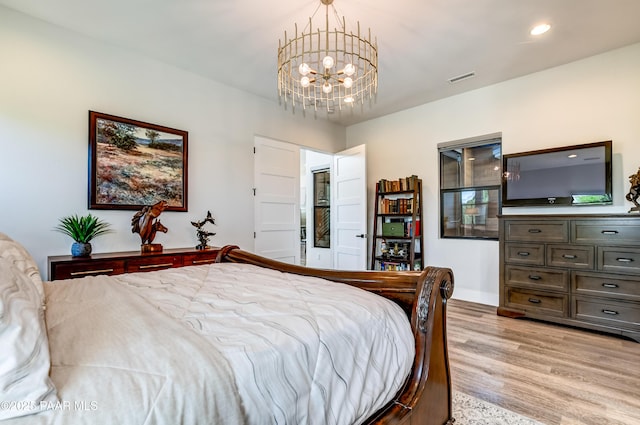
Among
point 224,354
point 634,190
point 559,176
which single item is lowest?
point 224,354

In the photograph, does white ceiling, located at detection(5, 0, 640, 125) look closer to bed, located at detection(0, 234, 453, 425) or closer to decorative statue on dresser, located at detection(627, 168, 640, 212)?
decorative statue on dresser, located at detection(627, 168, 640, 212)

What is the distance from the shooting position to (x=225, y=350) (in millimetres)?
806

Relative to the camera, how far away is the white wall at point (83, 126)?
2670 mm

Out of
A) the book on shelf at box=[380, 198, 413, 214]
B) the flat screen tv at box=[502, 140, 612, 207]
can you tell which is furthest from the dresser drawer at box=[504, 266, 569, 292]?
the book on shelf at box=[380, 198, 413, 214]

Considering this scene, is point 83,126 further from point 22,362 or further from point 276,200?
point 22,362

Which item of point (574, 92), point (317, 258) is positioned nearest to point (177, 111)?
point (317, 258)

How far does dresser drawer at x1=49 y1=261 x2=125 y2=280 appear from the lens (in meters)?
2.46

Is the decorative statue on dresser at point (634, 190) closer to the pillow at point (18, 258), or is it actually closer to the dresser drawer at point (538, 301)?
the dresser drawer at point (538, 301)

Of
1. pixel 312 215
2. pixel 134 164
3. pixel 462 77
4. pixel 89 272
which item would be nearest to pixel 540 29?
pixel 462 77

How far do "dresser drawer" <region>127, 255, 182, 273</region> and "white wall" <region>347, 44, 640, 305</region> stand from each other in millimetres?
3432

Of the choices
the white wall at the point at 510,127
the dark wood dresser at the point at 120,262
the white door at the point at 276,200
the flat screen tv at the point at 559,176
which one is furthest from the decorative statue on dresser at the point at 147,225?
the flat screen tv at the point at 559,176

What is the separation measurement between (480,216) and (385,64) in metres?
2.47

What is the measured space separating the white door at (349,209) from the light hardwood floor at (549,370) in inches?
76.4

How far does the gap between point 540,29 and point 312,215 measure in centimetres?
470
